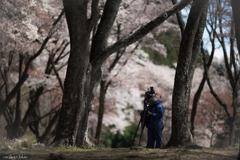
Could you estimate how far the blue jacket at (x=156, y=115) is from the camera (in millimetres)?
5646

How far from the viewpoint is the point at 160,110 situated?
18.6ft

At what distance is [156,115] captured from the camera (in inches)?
221

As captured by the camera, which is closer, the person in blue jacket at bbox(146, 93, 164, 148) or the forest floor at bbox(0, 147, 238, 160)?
the forest floor at bbox(0, 147, 238, 160)

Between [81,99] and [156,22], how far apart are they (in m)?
2.36

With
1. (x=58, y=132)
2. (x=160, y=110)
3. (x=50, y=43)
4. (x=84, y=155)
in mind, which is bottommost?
(x=84, y=155)

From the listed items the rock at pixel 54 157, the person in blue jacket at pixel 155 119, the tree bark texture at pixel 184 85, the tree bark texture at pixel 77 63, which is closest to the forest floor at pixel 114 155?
the rock at pixel 54 157

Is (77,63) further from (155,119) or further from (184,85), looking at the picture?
(184,85)

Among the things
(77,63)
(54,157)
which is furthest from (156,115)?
(54,157)

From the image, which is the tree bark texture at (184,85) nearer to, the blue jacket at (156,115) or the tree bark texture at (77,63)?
the blue jacket at (156,115)

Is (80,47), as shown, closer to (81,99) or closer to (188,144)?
(81,99)

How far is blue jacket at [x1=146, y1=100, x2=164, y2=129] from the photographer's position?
5.65 m

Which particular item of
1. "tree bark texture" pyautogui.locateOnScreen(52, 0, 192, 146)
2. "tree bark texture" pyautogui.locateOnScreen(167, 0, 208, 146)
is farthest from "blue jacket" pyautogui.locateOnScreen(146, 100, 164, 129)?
"tree bark texture" pyautogui.locateOnScreen(52, 0, 192, 146)

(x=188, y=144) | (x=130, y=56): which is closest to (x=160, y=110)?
(x=188, y=144)

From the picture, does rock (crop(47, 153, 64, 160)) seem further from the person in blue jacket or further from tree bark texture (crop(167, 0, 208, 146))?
tree bark texture (crop(167, 0, 208, 146))
